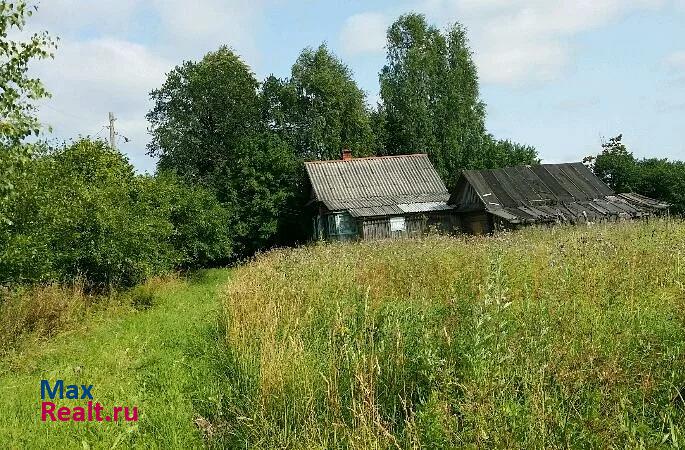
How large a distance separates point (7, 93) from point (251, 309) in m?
3.59

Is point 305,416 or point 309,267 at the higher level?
point 309,267

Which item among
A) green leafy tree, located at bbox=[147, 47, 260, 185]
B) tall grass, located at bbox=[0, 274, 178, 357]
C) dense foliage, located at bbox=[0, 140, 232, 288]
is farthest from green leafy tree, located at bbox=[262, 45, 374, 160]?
tall grass, located at bbox=[0, 274, 178, 357]

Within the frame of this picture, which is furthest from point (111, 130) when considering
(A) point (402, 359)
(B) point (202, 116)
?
(A) point (402, 359)

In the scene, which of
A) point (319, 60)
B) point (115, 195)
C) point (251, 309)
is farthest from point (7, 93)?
point (319, 60)

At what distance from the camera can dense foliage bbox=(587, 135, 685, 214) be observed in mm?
29078

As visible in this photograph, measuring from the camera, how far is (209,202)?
2342 cm

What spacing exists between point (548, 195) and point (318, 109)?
17.0 m

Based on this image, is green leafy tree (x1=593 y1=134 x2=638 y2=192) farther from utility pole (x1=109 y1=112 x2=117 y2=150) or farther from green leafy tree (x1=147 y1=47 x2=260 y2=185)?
utility pole (x1=109 y1=112 x2=117 y2=150)

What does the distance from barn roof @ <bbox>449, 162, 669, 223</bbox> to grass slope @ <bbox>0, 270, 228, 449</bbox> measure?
54.5ft

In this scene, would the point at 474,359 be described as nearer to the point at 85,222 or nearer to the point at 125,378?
the point at 125,378

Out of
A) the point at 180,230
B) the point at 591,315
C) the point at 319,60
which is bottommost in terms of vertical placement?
the point at 591,315

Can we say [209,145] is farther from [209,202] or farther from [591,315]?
[591,315]

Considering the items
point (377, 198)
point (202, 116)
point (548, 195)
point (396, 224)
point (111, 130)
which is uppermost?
point (202, 116)

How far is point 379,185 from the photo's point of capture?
29.9 m
